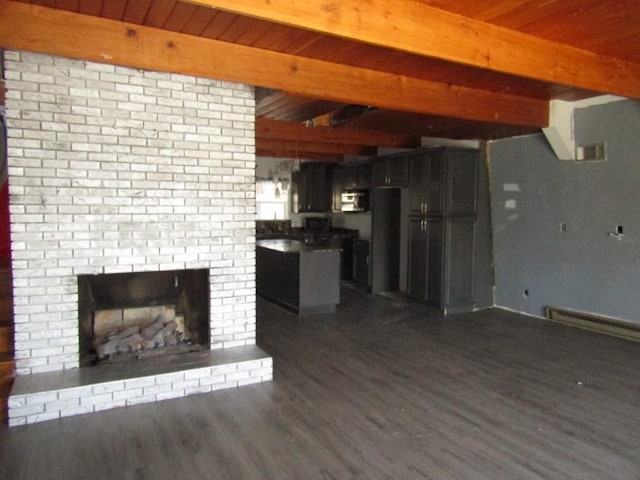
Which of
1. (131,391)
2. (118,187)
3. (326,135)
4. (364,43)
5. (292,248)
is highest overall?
(326,135)

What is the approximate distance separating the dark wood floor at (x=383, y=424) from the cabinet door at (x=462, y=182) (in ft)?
6.75

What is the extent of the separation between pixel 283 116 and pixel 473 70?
7.08 ft

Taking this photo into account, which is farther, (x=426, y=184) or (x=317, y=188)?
(x=317, y=188)

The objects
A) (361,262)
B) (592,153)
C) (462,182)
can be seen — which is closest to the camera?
(592,153)

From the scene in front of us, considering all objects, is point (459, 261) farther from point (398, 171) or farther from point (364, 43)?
point (364, 43)

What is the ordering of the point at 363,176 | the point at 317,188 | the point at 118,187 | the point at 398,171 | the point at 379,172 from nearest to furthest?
the point at 118,187 < the point at 398,171 < the point at 379,172 < the point at 363,176 < the point at 317,188

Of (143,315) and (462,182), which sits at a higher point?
(462,182)

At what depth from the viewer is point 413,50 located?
8.82ft

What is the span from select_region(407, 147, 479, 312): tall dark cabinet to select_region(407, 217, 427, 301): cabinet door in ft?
0.05

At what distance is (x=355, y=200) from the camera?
8281mm

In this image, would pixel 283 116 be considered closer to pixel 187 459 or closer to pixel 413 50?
pixel 413 50

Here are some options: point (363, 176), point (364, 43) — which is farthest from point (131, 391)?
point (363, 176)

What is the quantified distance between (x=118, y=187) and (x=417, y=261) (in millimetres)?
4300

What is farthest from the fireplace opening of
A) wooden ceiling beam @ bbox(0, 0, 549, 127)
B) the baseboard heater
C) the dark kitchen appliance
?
the dark kitchen appliance
